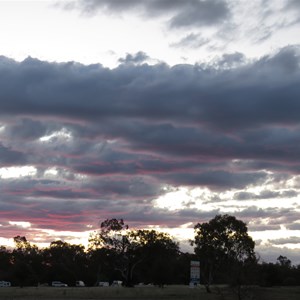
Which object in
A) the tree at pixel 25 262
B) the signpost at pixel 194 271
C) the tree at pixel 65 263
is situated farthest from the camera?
the tree at pixel 65 263

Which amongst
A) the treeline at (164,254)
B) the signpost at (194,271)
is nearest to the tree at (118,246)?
the treeline at (164,254)

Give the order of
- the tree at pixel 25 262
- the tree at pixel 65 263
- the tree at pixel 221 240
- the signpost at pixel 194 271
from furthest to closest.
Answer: the tree at pixel 65 263 → the tree at pixel 25 262 → the tree at pixel 221 240 → the signpost at pixel 194 271

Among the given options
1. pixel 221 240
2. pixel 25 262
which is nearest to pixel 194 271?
pixel 221 240

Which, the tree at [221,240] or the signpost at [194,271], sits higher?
the tree at [221,240]

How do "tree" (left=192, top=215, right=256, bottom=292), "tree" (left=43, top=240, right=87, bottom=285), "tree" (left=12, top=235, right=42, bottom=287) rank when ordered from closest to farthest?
1. "tree" (left=192, top=215, right=256, bottom=292)
2. "tree" (left=12, top=235, right=42, bottom=287)
3. "tree" (left=43, top=240, right=87, bottom=285)

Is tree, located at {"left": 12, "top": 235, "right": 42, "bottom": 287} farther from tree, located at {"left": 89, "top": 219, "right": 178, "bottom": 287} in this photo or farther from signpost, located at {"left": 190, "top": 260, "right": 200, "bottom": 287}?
signpost, located at {"left": 190, "top": 260, "right": 200, "bottom": 287}

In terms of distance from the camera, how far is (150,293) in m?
86.5

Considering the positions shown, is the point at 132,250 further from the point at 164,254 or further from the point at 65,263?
the point at 65,263

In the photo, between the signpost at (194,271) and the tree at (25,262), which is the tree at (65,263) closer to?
the tree at (25,262)

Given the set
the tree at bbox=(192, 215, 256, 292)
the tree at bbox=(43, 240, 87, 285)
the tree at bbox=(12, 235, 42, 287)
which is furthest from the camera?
the tree at bbox=(43, 240, 87, 285)

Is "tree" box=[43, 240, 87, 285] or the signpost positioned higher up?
"tree" box=[43, 240, 87, 285]

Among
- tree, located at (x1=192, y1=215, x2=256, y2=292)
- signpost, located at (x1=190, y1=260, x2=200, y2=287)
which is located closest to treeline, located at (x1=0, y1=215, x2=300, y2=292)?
tree, located at (x1=192, y1=215, x2=256, y2=292)

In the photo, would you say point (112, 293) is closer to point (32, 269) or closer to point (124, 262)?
point (124, 262)

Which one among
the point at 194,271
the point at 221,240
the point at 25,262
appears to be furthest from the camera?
the point at 25,262
